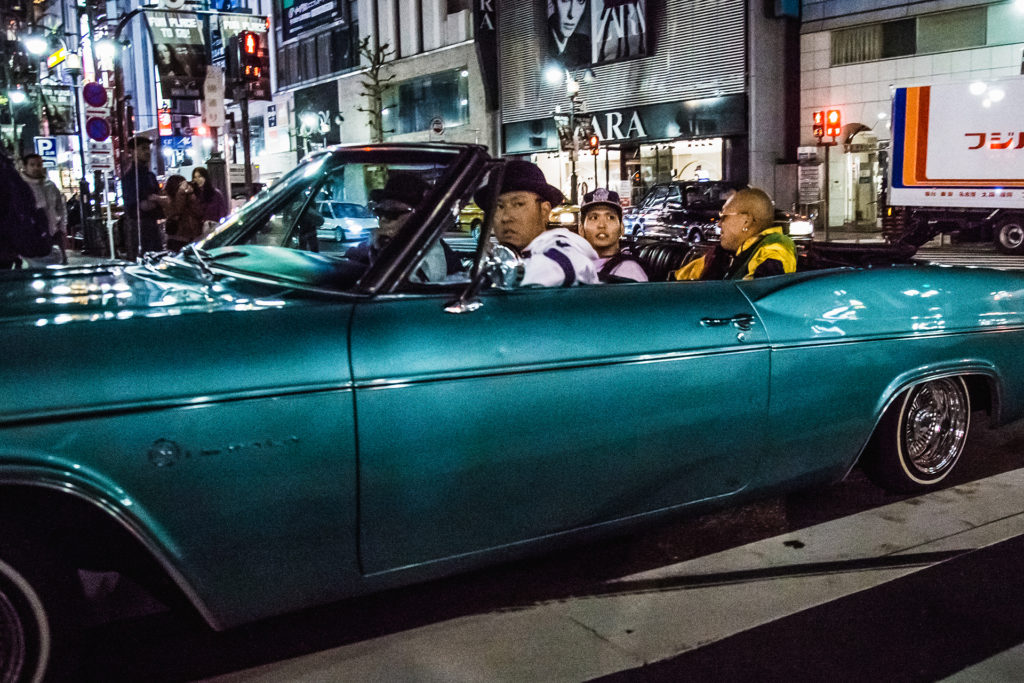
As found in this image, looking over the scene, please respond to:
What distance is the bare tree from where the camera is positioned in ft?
138

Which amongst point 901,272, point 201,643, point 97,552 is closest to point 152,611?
point 201,643

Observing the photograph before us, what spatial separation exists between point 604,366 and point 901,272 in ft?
5.33

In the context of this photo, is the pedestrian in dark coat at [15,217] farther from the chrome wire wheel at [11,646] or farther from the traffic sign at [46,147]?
the traffic sign at [46,147]

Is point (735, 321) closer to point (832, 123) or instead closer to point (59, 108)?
point (832, 123)

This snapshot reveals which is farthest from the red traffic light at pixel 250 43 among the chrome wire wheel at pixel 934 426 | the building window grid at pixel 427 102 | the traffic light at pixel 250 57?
the building window grid at pixel 427 102

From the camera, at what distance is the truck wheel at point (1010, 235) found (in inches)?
762

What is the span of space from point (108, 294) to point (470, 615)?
150cm

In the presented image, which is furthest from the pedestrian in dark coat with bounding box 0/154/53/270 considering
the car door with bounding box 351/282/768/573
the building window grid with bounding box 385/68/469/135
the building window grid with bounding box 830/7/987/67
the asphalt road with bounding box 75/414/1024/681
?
the building window grid with bounding box 385/68/469/135

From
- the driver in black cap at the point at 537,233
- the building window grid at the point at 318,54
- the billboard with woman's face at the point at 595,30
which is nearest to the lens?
the driver in black cap at the point at 537,233

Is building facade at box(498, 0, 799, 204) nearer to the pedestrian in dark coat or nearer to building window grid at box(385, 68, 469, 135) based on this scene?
building window grid at box(385, 68, 469, 135)

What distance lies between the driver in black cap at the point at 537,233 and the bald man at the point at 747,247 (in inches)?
27.5

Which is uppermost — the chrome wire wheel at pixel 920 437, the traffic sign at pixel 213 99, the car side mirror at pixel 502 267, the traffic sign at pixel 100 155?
the traffic sign at pixel 213 99

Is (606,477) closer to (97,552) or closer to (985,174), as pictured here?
(97,552)

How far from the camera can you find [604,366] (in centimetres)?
283
